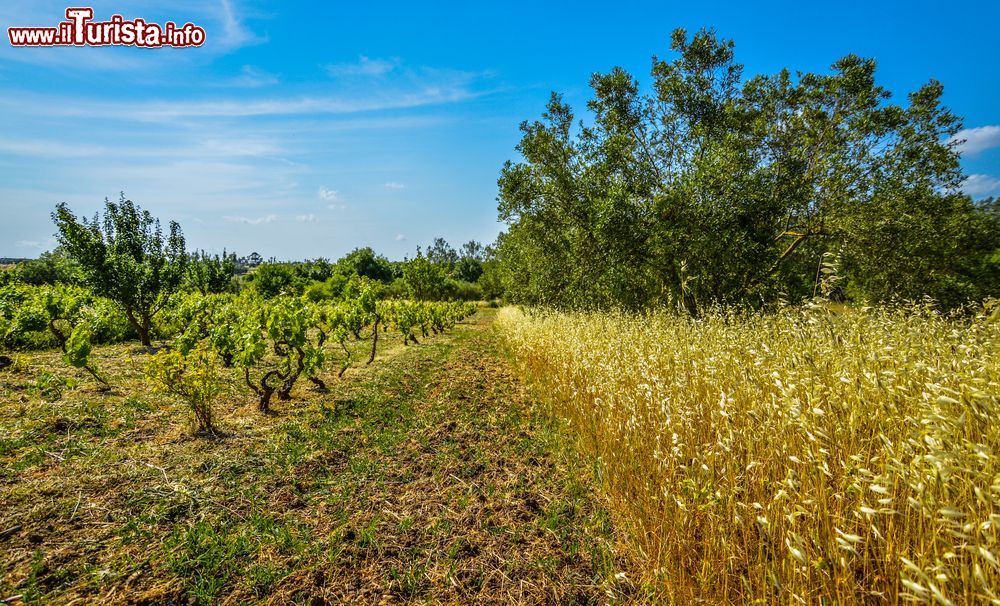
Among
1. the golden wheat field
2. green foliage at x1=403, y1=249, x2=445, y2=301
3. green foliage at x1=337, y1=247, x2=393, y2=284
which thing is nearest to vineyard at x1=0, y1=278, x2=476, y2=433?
the golden wheat field

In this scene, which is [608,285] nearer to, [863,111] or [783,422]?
[863,111]

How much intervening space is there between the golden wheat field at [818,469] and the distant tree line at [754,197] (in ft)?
20.1

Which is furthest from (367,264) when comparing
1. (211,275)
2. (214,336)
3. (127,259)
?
(214,336)

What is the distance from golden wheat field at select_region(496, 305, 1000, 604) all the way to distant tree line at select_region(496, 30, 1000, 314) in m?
6.14

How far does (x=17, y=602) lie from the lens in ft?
8.46

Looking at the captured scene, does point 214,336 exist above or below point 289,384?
above

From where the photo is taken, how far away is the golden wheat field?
1665 mm

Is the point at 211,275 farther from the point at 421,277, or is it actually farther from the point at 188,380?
the point at 188,380

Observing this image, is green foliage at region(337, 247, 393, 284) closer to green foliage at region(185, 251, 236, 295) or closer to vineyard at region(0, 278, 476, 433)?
green foliage at region(185, 251, 236, 295)

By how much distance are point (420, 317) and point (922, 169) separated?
1910 cm

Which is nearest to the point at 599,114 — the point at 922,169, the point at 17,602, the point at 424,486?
the point at 922,169

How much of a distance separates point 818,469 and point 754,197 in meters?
9.54

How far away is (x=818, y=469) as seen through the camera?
223cm

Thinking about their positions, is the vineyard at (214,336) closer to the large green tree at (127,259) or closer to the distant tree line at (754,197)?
the large green tree at (127,259)
